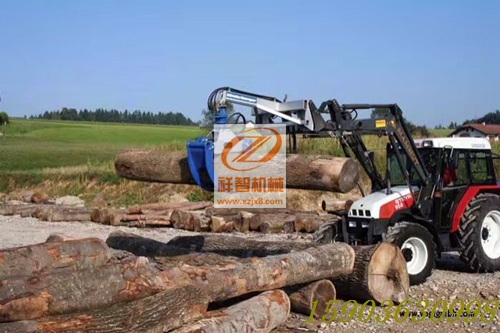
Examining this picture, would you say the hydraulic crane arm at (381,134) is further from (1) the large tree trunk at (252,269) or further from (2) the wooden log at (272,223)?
(2) the wooden log at (272,223)

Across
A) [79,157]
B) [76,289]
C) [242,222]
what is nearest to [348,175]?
[76,289]

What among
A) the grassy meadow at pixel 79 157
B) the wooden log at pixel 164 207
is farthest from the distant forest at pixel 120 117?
the wooden log at pixel 164 207

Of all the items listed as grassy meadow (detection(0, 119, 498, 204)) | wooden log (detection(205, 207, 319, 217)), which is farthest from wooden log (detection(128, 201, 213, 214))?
grassy meadow (detection(0, 119, 498, 204))

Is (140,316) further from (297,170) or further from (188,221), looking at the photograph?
(188,221)

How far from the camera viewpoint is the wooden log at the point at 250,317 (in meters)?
5.95

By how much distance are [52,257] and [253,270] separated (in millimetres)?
2169

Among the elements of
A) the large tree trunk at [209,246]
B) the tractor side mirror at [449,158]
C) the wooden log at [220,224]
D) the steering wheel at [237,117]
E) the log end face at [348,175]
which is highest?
the steering wheel at [237,117]

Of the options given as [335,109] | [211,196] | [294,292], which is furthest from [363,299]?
[211,196]

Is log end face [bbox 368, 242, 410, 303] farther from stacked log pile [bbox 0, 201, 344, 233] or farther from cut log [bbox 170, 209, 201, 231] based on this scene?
cut log [bbox 170, 209, 201, 231]

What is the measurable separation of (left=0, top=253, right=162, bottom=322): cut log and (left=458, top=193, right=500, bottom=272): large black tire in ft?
19.5

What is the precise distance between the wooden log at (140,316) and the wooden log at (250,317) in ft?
0.39

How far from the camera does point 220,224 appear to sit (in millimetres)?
15844

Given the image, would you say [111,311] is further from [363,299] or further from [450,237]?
[450,237]

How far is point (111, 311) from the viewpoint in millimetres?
5531
